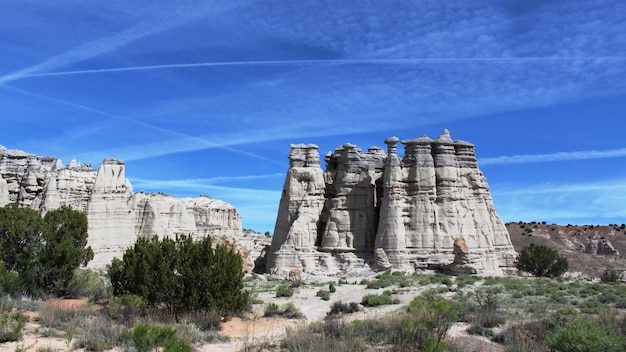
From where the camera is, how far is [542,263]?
3884 centimetres

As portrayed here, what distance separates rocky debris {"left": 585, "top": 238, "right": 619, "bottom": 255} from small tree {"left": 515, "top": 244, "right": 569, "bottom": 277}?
35.2 metres

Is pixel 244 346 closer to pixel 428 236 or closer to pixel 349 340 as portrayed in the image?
pixel 349 340

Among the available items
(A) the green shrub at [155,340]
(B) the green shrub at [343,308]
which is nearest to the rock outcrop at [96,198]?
(B) the green shrub at [343,308]

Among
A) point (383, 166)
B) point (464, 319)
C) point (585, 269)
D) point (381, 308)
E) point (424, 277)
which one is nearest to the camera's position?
point (464, 319)

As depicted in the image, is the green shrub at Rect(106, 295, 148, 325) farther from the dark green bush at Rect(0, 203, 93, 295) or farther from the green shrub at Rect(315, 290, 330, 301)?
the green shrub at Rect(315, 290, 330, 301)

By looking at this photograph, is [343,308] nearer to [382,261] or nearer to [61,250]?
[61,250]

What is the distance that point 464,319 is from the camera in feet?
57.2

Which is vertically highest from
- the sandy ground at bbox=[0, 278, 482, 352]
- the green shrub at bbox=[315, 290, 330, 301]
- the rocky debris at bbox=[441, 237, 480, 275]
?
the rocky debris at bbox=[441, 237, 480, 275]

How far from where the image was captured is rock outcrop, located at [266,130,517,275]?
124 feet

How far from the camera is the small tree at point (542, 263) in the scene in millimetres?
38812

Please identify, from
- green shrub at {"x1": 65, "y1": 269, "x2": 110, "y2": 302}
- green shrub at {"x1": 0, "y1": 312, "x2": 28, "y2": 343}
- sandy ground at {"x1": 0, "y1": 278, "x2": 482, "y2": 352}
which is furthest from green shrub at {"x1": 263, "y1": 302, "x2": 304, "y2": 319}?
green shrub at {"x1": 0, "y1": 312, "x2": 28, "y2": 343}

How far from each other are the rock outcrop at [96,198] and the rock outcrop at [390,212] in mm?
5610

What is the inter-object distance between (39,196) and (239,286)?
80.4 feet

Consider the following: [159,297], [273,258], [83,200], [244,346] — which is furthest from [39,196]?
[244,346]
